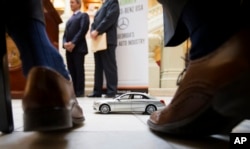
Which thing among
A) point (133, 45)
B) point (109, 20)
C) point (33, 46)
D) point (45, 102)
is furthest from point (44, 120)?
point (133, 45)

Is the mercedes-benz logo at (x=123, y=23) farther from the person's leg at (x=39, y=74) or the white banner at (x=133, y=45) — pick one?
the person's leg at (x=39, y=74)

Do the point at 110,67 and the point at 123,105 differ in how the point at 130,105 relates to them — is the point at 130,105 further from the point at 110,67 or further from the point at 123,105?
the point at 110,67

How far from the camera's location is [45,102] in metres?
0.46

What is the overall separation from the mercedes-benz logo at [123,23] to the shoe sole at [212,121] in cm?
250

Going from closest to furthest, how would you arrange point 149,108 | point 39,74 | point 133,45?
point 39,74 → point 149,108 → point 133,45

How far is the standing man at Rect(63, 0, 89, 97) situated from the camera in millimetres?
2996

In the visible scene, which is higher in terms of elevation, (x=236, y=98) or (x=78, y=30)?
(x=78, y=30)

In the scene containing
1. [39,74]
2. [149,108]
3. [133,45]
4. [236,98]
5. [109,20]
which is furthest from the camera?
[133,45]

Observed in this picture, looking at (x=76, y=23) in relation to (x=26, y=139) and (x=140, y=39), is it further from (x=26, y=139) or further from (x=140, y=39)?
(x=26, y=139)

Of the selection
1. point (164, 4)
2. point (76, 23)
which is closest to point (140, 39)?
point (76, 23)

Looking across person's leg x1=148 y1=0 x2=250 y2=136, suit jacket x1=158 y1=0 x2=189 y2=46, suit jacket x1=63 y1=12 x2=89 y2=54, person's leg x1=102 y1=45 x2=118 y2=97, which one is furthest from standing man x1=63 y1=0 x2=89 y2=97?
person's leg x1=148 y1=0 x2=250 y2=136

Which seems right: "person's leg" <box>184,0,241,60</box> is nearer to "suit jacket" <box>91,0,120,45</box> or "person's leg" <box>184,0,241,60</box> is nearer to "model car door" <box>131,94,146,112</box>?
"model car door" <box>131,94,146,112</box>

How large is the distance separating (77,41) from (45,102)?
2.59 m

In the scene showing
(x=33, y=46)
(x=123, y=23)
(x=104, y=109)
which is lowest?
(x=104, y=109)
